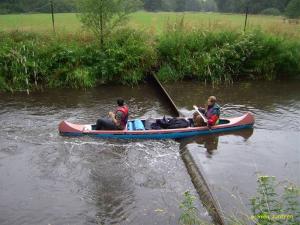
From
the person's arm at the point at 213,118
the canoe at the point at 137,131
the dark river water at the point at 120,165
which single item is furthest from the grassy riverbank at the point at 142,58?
the person's arm at the point at 213,118

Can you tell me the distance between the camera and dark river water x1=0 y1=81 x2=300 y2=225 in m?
8.73

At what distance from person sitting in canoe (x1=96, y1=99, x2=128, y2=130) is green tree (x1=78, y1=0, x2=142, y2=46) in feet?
24.7

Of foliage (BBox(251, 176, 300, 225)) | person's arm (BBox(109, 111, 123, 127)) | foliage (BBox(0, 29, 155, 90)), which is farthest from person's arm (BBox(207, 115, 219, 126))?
foliage (BBox(0, 29, 155, 90))

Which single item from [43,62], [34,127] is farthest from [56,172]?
[43,62]

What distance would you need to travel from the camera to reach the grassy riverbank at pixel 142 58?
1808cm

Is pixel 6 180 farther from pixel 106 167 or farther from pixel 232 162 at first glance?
pixel 232 162

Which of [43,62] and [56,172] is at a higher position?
[43,62]

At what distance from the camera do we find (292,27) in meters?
22.2

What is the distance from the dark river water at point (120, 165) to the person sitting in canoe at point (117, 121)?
0.44m

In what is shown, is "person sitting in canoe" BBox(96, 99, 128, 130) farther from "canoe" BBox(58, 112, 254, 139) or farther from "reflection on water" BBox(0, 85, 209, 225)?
"reflection on water" BBox(0, 85, 209, 225)

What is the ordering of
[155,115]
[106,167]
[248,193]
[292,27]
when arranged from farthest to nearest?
[292,27], [155,115], [106,167], [248,193]

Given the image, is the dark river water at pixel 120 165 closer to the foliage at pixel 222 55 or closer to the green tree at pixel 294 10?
the foliage at pixel 222 55

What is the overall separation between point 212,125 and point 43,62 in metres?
8.95

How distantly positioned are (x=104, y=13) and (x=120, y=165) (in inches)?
387
